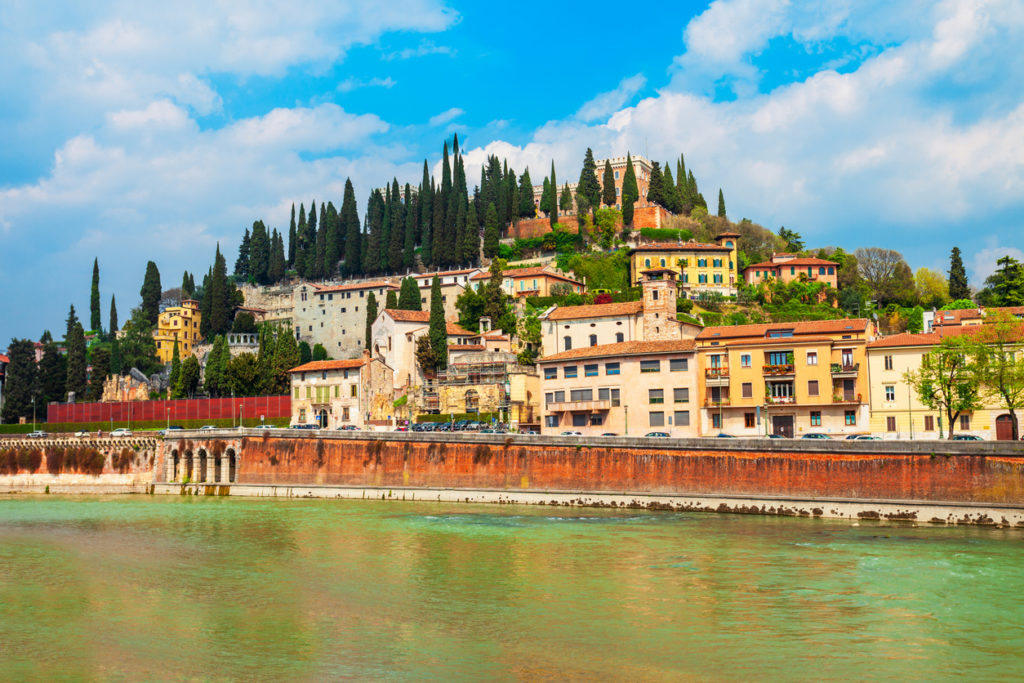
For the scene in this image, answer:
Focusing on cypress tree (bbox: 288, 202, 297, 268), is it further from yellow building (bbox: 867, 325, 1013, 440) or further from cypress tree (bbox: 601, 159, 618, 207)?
yellow building (bbox: 867, 325, 1013, 440)

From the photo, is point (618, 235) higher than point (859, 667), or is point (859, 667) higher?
point (618, 235)

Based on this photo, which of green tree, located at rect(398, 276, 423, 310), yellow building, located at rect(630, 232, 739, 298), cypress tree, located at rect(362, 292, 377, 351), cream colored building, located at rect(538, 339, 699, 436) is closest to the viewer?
cream colored building, located at rect(538, 339, 699, 436)

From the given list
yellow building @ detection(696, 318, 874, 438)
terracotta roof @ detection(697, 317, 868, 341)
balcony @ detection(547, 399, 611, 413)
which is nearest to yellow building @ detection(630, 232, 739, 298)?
terracotta roof @ detection(697, 317, 868, 341)

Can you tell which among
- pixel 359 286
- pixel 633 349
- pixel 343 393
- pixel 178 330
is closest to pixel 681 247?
pixel 359 286

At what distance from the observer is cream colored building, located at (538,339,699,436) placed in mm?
49938

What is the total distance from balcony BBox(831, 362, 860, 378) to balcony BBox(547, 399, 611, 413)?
40.7ft

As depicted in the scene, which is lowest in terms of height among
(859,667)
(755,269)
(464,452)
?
(859,667)

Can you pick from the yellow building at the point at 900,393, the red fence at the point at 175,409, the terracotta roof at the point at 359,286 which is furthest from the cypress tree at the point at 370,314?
the yellow building at the point at 900,393

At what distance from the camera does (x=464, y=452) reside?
46.8 m

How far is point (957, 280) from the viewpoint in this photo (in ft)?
287

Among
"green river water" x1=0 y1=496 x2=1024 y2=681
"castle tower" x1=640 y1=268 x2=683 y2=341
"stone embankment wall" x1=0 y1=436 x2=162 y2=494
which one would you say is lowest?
"green river water" x1=0 y1=496 x2=1024 y2=681

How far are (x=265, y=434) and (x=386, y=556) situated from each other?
24680 mm

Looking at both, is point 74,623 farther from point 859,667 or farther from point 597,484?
point 597,484

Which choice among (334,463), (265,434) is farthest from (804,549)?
(265,434)
